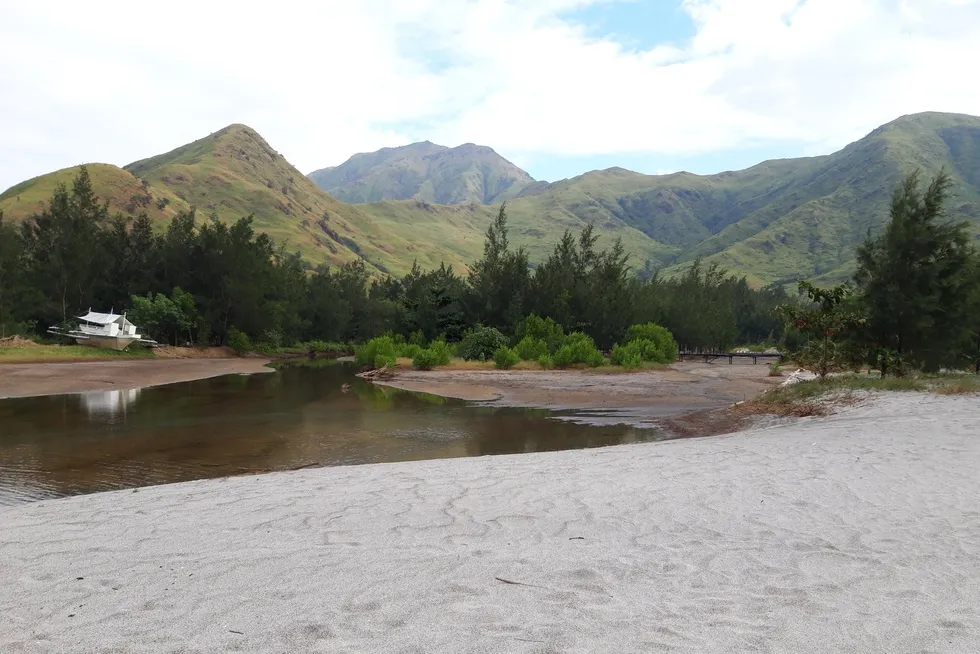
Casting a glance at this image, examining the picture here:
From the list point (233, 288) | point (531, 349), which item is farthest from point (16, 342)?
point (531, 349)

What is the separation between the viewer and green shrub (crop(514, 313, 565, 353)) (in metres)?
48.7

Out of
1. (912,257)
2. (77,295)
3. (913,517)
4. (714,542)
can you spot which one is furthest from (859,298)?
(77,295)

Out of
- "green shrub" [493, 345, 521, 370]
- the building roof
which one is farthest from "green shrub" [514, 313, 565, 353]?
the building roof

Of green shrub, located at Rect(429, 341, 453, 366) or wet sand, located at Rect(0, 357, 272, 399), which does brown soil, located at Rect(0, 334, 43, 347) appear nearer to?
wet sand, located at Rect(0, 357, 272, 399)

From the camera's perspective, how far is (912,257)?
2350 centimetres

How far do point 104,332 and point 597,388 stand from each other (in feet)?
145

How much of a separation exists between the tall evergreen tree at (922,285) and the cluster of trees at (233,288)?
2807cm

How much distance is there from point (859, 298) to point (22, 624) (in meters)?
27.5

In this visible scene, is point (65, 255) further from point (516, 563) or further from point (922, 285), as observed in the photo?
→ point (922, 285)

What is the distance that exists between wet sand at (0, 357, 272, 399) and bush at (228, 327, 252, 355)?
11704 mm

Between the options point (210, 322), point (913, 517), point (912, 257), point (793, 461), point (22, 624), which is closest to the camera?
point (22, 624)

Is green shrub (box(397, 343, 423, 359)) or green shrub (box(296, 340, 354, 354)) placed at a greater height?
green shrub (box(397, 343, 423, 359))

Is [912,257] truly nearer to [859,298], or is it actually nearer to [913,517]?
[859,298]

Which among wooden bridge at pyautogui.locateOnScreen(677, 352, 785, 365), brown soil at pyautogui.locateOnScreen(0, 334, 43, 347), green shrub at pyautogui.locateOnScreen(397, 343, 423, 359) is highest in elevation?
brown soil at pyautogui.locateOnScreen(0, 334, 43, 347)
